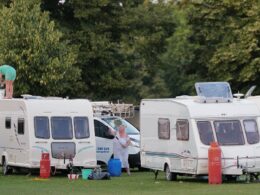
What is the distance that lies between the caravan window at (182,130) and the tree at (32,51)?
15737mm

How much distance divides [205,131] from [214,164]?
1409 mm

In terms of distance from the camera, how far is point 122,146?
3181cm

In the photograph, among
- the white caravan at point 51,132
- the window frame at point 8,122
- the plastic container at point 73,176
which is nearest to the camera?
the plastic container at point 73,176

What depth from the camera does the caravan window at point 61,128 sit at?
30.7 m

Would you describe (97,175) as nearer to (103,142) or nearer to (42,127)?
(42,127)

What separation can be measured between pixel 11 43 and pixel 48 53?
1707 mm

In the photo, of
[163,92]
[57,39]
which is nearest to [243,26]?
[57,39]

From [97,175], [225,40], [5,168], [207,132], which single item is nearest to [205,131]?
[207,132]

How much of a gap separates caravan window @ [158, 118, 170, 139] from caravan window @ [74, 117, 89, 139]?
10.9 ft

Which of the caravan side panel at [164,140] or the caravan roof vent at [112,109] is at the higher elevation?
the caravan roof vent at [112,109]

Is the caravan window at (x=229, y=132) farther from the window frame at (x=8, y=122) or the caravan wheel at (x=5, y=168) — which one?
the caravan wheel at (x=5, y=168)

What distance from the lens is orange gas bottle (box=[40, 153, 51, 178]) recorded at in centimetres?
2936

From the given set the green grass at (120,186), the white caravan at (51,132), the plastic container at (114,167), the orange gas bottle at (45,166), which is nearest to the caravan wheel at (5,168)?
the white caravan at (51,132)

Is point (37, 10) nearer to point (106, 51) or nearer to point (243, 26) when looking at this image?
point (106, 51)
